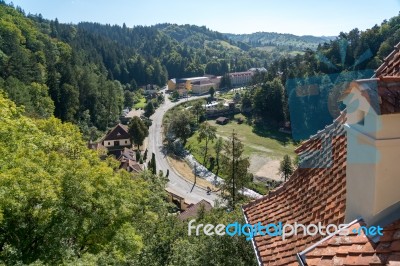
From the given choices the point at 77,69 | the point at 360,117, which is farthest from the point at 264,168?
the point at 360,117

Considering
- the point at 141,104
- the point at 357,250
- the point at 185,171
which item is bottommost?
the point at 185,171

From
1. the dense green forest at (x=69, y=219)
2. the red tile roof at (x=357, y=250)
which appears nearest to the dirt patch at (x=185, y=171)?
the dense green forest at (x=69, y=219)

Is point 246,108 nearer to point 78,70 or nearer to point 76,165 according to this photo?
point 78,70

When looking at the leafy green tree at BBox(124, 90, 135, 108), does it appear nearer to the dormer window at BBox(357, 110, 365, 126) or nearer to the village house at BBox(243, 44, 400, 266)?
the village house at BBox(243, 44, 400, 266)

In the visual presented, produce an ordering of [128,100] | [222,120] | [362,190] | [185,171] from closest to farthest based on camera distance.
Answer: [362,190]
[185,171]
[222,120]
[128,100]

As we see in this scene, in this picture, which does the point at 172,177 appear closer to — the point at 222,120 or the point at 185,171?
the point at 185,171

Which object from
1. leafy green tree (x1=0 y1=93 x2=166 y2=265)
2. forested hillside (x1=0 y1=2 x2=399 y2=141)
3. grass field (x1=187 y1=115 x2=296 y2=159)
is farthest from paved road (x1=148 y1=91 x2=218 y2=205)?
leafy green tree (x1=0 y1=93 x2=166 y2=265)

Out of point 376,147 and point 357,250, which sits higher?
point 376,147

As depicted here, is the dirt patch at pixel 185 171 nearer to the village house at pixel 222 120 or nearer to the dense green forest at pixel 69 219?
the village house at pixel 222 120
